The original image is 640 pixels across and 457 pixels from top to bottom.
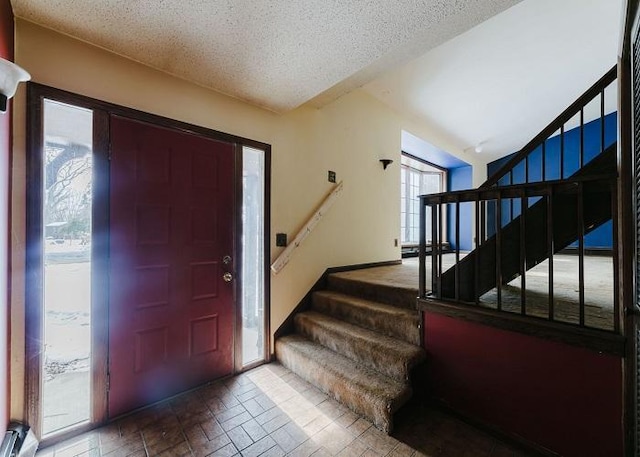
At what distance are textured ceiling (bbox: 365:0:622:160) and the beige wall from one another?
54 centimetres

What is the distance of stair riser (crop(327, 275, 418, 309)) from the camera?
2393 millimetres

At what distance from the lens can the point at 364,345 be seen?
2.14 meters

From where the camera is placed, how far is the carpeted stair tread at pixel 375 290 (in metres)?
2.39

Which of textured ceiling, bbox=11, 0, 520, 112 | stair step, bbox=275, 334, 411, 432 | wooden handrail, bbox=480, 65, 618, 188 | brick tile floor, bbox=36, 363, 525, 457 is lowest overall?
brick tile floor, bbox=36, 363, 525, 457

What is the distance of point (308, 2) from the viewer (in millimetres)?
1424

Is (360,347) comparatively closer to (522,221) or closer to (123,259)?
(522,221)

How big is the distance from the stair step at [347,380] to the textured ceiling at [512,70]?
3.20m

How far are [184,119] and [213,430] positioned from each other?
2222 mm

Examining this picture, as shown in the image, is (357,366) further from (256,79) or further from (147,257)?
(256,79)

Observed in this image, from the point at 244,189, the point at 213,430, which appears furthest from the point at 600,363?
the point at 244,189

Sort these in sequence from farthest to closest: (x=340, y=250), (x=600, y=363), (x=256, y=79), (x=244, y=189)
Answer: (x=340, y=250) < (x=244, y=189) < (x=256, y=79) < (x=600, y=363)

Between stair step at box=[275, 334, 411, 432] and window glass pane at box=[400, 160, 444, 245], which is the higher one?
window glass pane at box=[400, 160, 444, 245]

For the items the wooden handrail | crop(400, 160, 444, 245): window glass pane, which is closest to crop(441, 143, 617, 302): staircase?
the wooden handrail

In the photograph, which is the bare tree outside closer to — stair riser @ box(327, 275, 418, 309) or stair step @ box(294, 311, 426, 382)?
stair step @ box(294, 311, 426, 382)
